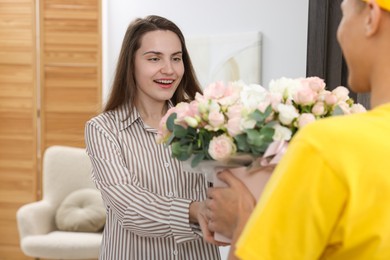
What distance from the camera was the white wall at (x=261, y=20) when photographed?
5.06 meters

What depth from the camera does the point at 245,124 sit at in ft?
5.64

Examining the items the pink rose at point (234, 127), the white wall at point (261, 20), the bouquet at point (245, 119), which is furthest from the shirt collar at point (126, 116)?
the white wall at point (261, 20)

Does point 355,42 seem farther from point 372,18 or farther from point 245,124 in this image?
point 245,124

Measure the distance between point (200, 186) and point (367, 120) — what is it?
1.47 meters

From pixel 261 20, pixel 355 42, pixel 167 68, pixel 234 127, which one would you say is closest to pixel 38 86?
pixel 261 20

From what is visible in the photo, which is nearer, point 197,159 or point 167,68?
point 197,159

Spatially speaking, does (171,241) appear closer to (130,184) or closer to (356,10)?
(130,184)

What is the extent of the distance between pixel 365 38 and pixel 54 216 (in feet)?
16.5

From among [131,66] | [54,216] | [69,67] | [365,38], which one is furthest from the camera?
[69,67]

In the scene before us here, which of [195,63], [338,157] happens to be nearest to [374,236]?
[338,157]

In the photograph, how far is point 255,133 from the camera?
1.70 m

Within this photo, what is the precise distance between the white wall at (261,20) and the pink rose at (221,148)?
116 inches

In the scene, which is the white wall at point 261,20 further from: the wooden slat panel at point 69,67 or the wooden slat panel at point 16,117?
the wooden slat panel at point 16,117

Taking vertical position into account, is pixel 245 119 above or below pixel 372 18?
below
